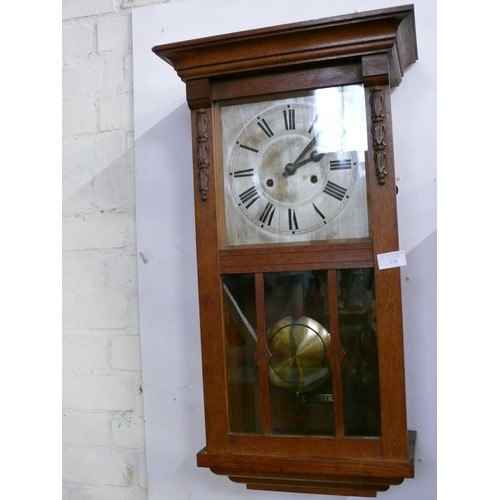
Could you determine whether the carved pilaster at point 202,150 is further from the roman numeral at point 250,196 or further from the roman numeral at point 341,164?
the roman numeral at point 341,164

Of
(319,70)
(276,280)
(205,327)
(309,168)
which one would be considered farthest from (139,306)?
(319,70)

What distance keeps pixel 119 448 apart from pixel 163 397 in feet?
0.49

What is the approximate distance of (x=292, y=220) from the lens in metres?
1.04

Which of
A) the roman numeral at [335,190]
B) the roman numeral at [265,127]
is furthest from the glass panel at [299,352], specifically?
the roman numeral at [265,127]

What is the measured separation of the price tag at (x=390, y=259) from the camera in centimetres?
98

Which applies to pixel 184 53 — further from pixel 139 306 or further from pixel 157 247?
pixel 139 306

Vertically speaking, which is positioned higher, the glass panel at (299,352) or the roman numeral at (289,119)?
the roman numeral at (289,119)

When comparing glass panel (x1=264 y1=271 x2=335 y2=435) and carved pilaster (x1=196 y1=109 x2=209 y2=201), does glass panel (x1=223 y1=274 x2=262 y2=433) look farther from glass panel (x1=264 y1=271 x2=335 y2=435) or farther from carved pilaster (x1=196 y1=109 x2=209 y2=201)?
carved pilaster (x1=196 y1=109 x2=209 y2=201)

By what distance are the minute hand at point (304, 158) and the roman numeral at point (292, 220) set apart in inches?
2.4

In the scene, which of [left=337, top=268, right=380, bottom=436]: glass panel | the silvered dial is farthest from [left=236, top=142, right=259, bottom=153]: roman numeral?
[left=337, top=268, right=380, bottom=436]: glass panel

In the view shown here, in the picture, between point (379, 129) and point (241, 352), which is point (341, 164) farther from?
point (241, 352)

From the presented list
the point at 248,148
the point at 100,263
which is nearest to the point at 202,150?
the point at 248,148

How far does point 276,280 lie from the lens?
3.39ft

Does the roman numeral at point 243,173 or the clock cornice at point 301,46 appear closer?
the clock cornice at point 301,46
